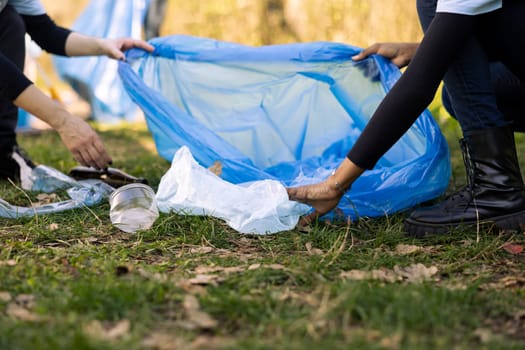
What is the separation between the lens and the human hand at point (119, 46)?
2328 millimetres

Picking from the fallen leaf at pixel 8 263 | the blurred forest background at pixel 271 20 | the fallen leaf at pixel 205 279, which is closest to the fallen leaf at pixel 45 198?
the fallen leaf at pixel 8 263

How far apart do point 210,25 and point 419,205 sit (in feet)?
15.3

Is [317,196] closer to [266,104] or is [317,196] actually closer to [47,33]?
[266,104]

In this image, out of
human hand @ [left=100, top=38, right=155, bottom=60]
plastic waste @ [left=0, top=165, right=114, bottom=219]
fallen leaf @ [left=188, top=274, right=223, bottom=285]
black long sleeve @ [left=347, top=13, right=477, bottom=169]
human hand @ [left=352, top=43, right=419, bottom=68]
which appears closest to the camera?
fallen leaf @ [left=188, top=274, right=223, bottom=285]

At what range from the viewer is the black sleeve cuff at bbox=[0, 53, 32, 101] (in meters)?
1.96

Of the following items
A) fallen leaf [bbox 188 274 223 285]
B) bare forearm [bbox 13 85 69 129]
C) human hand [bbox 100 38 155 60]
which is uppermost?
human hand [bbox 100 38 155 60]

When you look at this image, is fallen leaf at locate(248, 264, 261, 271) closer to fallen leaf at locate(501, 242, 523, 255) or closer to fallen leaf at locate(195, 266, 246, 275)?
fallen leaf at locate(195, 266, 246, 275)

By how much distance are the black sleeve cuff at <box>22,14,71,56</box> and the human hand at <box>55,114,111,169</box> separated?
0.61 m

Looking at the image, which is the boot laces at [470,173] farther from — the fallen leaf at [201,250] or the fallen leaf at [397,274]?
the fallen leaf at [201,250]

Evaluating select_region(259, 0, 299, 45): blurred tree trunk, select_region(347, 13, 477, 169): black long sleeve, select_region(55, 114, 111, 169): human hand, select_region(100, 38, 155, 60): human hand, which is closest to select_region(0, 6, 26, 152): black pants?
select_region(100, 38, 155, 60): human hand

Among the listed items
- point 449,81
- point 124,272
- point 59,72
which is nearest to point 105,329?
point 124,272

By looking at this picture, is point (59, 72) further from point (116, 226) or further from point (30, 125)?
point (116, 226)

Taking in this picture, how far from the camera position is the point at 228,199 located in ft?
6.18

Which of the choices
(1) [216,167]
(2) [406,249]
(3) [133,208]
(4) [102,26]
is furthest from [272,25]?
(2) [406,249]
